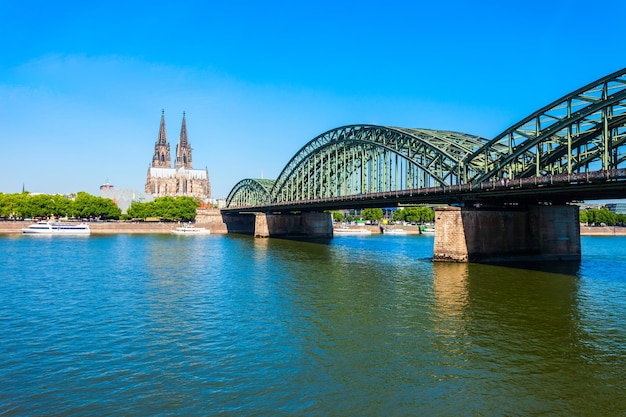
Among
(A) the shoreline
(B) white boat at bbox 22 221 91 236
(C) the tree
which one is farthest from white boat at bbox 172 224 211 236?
(C) the tree

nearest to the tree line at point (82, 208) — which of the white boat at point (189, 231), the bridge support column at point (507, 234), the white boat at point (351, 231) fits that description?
the white boat at point (189, 231)

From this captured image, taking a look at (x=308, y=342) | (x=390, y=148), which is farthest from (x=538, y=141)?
(x=308, y=342)

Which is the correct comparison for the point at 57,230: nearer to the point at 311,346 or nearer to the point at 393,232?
the point at 393,232

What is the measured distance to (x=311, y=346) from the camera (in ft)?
Answer: 74.7

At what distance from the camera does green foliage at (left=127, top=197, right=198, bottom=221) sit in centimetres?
17738

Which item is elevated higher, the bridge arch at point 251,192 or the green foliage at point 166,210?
the bridge arch at point 251,192

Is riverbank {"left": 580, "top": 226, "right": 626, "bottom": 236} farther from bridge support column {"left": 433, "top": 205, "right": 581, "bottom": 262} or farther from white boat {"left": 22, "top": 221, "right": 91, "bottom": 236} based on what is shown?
white boat {"left": 22, "top": 221, "right": 91, "bottom": 236}

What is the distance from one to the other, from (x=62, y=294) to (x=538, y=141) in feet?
161

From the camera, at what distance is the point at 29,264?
177 feet

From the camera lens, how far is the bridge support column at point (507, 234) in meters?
57.3

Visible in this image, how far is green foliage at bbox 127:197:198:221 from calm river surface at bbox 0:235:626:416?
135596 mm

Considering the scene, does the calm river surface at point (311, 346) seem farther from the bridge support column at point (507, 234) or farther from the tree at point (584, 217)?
the tree at point (584, 217)

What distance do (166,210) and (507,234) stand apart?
14248 cm

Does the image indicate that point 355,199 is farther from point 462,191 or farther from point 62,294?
point 62,294
